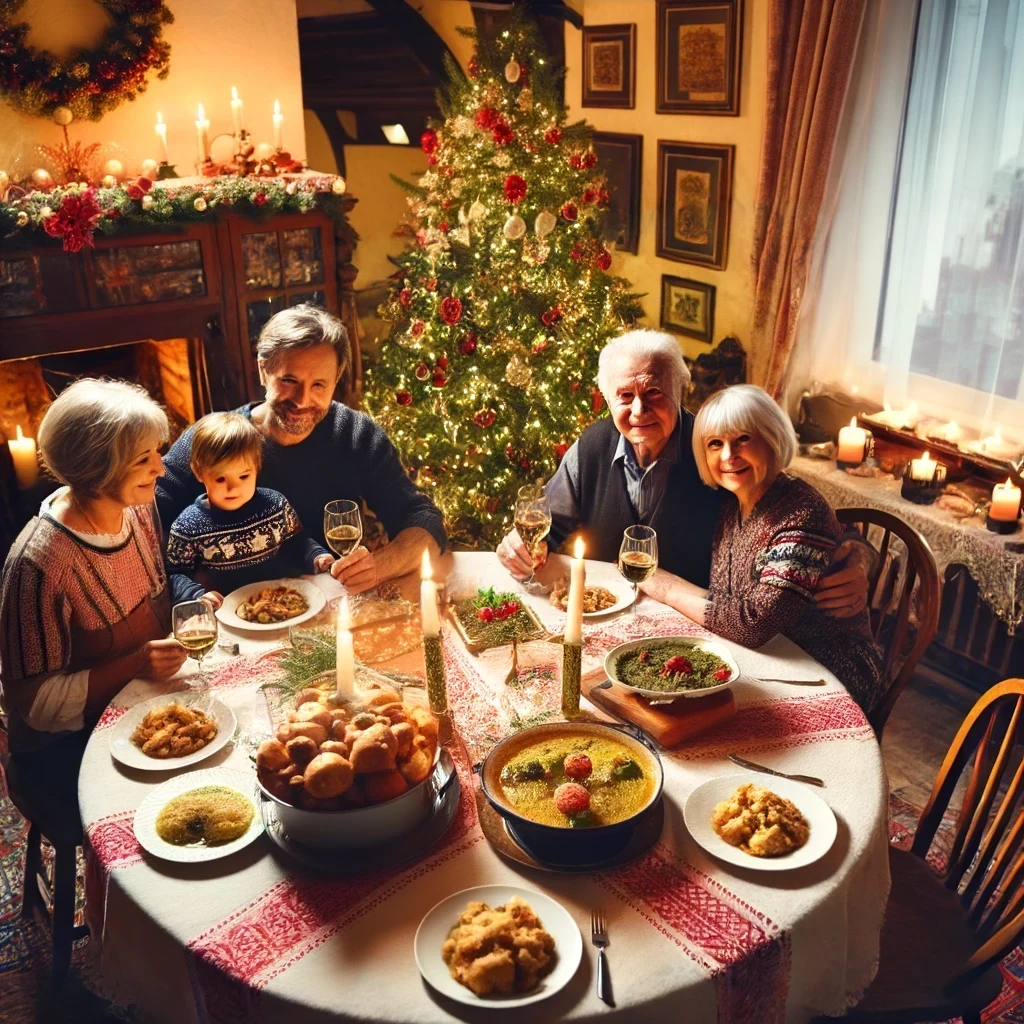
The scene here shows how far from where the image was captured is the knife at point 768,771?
1.64 metres

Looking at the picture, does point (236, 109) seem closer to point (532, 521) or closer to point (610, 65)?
point (610, 65)

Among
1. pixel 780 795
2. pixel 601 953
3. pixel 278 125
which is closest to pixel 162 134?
pixel 278 125

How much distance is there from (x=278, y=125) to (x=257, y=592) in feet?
10.3

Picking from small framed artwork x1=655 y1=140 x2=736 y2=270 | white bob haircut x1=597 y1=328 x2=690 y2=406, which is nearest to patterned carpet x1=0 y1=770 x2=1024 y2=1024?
white bob haircut x1=597 y1=328 x2=690 y2=406

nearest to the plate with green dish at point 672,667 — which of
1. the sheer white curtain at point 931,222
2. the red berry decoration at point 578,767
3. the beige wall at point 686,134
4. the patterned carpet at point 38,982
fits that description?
the red berry decoration at point 578,767

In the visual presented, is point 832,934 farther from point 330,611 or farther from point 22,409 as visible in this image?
point 22,409

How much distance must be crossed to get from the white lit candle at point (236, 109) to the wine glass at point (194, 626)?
3.41 metres

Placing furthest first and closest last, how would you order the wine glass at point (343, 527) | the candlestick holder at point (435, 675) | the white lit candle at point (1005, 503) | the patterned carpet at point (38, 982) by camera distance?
1. the white lit candle at point (1005, 503)
2. the patterned carpet at point (38, 982)
3. the wine glass at point (343, 527)
4. the candlestick holder at point (435, 675)

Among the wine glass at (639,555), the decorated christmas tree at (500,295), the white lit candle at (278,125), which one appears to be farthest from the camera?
the white lit candle at (278,125)

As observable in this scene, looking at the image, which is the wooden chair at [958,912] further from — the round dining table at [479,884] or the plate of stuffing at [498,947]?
the plate of stuffing at [498,947]

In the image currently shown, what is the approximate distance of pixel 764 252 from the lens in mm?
4422

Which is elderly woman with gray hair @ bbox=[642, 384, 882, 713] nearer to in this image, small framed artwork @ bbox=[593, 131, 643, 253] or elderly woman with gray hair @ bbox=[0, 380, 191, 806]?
elderly woman with gray hair @ bbox=[0, 380, 191, 806]

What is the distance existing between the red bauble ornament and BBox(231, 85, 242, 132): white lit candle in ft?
4.57

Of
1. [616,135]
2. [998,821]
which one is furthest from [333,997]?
[616,135]
